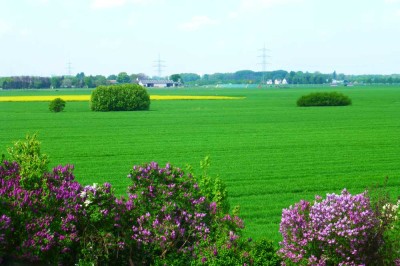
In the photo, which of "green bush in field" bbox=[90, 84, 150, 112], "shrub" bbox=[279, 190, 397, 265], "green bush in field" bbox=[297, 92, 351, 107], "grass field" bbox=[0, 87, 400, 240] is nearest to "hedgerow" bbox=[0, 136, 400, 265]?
"shrub" bbox=[279, 190, 397, 265]

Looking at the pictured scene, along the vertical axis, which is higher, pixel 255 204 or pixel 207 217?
pixel 207 217

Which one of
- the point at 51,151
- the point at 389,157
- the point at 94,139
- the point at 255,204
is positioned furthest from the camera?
the point at 94,139

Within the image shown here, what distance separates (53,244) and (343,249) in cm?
338

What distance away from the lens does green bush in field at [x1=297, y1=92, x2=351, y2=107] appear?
67.8 metres

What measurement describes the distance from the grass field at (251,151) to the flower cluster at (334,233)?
3.90 metres

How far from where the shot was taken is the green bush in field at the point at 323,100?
67812mm

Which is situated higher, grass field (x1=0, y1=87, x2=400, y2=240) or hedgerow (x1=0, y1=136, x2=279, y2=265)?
hedgerow (x1=0, y1=136, x2=279, y2=265)

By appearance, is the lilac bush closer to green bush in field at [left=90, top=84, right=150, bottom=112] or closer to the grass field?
the grass field

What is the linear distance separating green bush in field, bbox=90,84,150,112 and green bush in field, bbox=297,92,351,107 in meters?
17.7

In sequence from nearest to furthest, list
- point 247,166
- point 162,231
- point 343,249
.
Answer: point 343,249, point 162,231, point 247,166

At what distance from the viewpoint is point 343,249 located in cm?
702

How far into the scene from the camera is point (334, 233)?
23.0ft

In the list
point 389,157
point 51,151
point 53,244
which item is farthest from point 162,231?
point 51,151

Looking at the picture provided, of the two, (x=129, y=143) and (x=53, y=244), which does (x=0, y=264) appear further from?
(x=129, y=143)
